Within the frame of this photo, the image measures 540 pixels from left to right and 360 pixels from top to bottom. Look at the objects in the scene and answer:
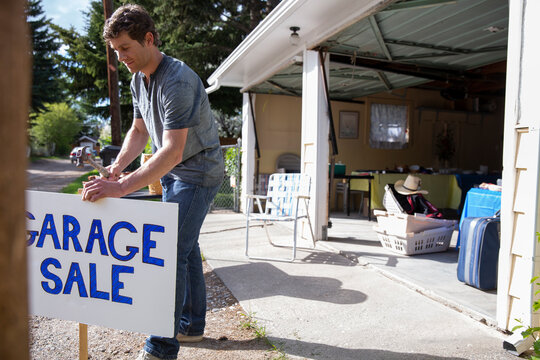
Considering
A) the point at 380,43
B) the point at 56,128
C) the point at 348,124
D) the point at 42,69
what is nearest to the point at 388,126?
the point at 348,124

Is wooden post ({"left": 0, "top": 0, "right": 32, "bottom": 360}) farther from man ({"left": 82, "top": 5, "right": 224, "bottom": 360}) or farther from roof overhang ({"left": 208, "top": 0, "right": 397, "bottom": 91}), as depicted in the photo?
roof overhang ({"left": 208, "top": 0, "right": 397, "bottom": 91})

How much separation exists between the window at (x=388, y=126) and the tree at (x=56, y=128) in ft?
113

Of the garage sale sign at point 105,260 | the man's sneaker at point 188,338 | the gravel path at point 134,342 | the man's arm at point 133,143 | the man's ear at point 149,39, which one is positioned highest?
the man's ear at point 149,39

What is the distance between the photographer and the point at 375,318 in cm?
281

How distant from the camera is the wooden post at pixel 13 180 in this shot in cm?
43

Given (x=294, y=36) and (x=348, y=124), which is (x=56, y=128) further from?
(x=294, y=36)

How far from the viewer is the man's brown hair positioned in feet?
6.07

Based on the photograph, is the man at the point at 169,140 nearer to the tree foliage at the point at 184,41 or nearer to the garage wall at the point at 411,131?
the garage wall at the point at 411,131

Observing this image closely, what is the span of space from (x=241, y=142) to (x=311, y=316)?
23.3 feet

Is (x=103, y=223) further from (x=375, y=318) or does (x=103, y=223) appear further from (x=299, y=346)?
(x=375, y=318)

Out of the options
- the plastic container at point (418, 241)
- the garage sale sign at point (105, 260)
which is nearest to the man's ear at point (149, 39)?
the garage sale sign at point (105, 260)

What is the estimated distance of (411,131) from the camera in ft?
33.7

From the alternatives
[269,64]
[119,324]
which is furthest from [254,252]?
[269,64]

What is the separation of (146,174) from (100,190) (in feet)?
0.68
